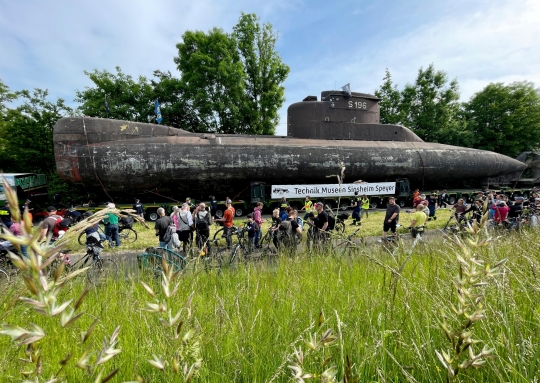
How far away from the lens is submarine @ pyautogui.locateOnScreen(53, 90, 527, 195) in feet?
43.8

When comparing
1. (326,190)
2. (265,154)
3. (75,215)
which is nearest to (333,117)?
(326,190)

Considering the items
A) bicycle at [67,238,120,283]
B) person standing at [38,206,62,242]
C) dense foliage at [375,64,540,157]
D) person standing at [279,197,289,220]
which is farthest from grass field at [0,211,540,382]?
dense foliage at [375,64,540,157]

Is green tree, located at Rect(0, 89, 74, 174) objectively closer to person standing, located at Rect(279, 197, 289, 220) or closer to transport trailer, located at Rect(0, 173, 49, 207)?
transport trailer, located at Rect(0, 173, 49, 207)

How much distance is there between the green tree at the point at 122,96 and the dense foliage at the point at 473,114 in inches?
1085

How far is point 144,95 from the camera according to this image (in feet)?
87.7

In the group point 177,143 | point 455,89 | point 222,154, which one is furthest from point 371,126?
point 455,89

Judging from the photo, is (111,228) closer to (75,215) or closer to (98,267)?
(75,215)

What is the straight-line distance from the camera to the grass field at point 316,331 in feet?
4.14

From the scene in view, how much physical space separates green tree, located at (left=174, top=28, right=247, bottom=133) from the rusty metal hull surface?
10663 millimetres

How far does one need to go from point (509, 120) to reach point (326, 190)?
31.7 m

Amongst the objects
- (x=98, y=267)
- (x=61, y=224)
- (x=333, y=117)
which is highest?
(x=333, y=117)

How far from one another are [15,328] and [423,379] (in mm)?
1818

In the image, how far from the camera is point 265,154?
15156 mm

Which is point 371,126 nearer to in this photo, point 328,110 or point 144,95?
point 328,110
